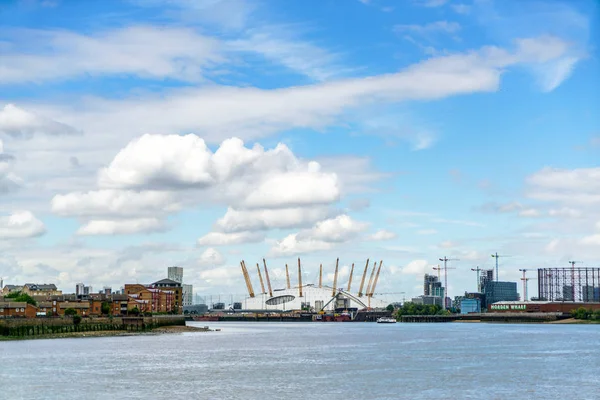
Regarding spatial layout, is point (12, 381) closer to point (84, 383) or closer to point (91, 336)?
point (84, 383)

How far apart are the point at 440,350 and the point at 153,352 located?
38.7 meters

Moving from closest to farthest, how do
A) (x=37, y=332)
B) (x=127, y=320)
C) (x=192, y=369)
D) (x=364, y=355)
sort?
(x=192, y=369) → (x=364, y=355) → (x=37, y=332) → (x=127, y=320)

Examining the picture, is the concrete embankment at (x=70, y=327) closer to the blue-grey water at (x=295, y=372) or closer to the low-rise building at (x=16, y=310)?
the low-rise building at (x=16, y=310)

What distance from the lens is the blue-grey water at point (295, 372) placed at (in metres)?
64.7

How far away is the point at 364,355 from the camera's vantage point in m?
106

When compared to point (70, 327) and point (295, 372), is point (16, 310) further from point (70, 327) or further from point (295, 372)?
point (295, 372)

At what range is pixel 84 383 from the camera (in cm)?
7050

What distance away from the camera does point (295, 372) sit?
81.1 metres

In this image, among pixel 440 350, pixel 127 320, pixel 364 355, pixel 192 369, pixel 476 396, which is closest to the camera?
pixel 476 396

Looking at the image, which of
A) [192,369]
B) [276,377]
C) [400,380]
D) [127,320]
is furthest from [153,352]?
[127,320]

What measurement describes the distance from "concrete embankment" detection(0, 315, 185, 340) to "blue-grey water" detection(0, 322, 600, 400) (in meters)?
16.7

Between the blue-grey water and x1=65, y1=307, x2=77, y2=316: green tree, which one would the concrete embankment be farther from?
x1=65, y1=307, x2=77, y2=316: green tree

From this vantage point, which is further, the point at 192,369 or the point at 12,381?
the point at 192,369

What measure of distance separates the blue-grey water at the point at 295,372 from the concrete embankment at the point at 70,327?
16.7 m
